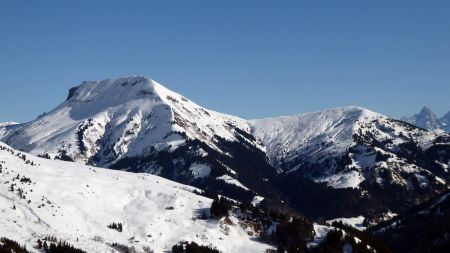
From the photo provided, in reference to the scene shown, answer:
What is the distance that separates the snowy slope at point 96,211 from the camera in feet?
372

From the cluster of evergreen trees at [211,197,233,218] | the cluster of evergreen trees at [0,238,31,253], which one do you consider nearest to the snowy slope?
the cluster of evergreen trees at [211,197,233,218]

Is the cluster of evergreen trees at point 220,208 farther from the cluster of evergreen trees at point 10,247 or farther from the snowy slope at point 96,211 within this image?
the cluster of evergreen trees at point 10,247

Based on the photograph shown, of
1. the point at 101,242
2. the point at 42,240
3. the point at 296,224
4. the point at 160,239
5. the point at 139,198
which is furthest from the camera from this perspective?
the point at 139,198

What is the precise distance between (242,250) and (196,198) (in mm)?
28226

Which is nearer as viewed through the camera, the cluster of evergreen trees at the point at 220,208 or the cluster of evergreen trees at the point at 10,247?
the cluster of evergreen trees at the point at 10,247

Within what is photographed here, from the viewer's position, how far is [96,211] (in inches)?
5266

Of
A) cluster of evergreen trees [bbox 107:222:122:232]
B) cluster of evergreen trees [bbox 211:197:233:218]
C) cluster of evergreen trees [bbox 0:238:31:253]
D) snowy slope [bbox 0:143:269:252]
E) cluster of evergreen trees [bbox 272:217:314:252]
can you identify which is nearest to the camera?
cluster of evergreen trees [bbox 0:238:31:253]

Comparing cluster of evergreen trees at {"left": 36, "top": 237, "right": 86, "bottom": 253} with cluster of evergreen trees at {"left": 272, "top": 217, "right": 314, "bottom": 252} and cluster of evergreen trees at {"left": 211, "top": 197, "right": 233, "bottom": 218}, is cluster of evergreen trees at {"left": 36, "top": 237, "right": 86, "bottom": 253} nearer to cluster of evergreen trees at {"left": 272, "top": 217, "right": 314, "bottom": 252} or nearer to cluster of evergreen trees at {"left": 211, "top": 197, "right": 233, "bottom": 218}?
cluster of evergreen trees at {"left": 211, "top": 197, "right": 233, "bottom": 218}

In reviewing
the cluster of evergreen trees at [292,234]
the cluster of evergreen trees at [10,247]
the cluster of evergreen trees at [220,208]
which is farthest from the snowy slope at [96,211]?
the cluster of evergreen trees at [10,247]

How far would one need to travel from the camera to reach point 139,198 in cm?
15100

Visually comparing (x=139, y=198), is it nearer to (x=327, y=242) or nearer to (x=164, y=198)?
(x=164, y=198)

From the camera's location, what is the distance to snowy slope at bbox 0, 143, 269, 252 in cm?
11338

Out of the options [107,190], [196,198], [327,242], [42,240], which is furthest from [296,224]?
[42,240]

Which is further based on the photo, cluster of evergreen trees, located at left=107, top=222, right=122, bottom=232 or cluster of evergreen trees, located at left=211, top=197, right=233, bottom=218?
cluster of evergreen trees, located at left=211, top=197, right=233, bottom=218
